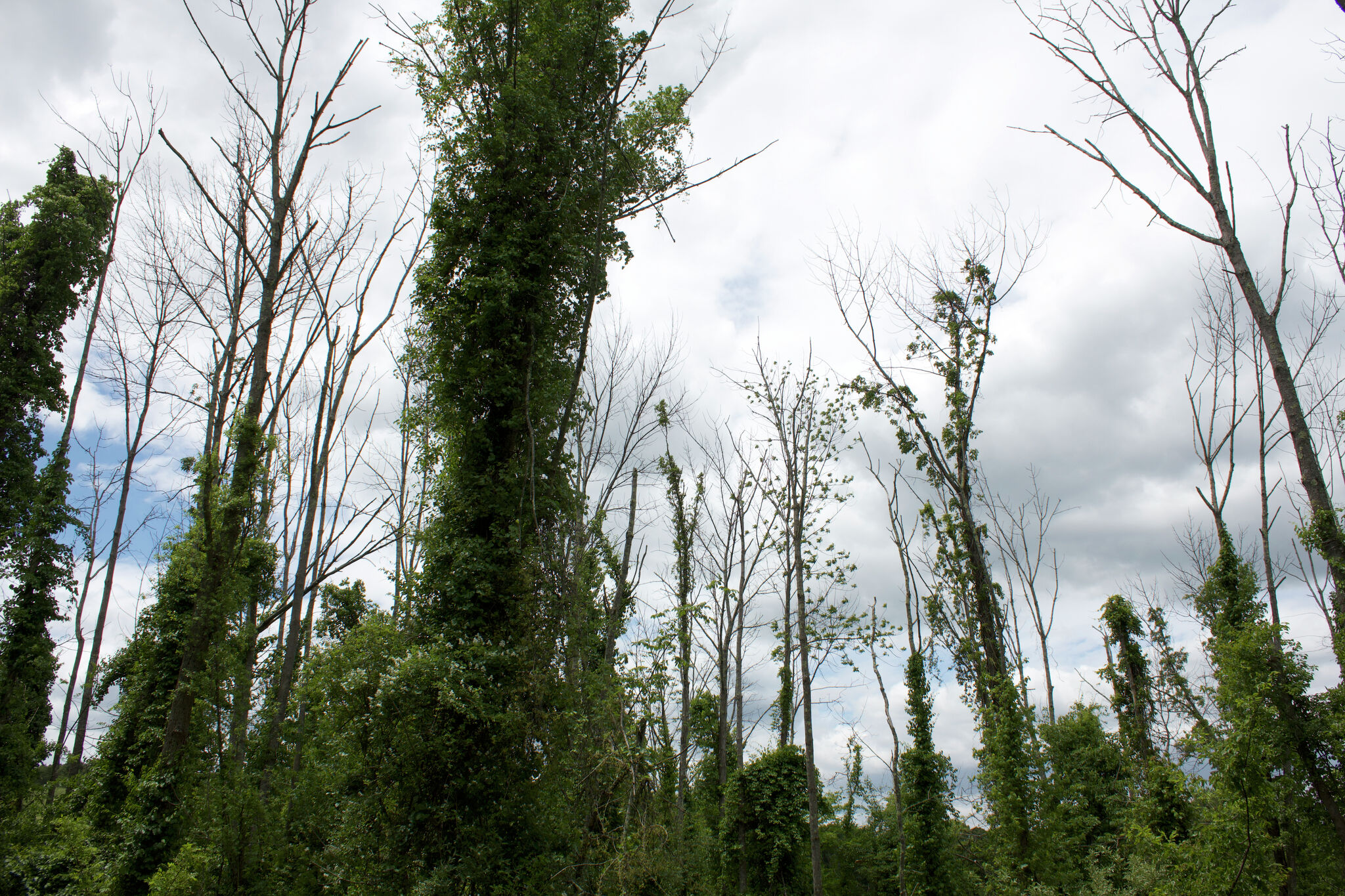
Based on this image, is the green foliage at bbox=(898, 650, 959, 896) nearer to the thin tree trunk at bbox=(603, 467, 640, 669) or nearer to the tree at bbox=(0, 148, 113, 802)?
the thin tree trunk at bbox=(603, 467, 640, 669)

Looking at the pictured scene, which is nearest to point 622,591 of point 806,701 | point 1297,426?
point 806,701

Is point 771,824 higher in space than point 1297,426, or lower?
lower

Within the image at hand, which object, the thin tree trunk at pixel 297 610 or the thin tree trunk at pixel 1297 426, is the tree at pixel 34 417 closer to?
the thin tree trunk at pixel 297 610

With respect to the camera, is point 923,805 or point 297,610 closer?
point 297,610

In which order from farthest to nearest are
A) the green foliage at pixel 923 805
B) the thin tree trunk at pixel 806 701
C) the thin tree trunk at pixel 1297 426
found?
the green foliage at pixel 923 805 → the thin tree trunk at pixel 806 701 → the thin tree trunk at pixel 1297 426

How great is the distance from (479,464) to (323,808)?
14.5 ft

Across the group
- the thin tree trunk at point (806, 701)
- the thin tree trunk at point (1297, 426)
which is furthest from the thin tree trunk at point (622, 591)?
the thin tree trunk at point (1297, 426)

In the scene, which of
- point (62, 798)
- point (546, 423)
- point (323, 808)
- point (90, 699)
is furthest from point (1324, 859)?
point (90, 699)

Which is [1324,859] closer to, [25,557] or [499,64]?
[499,64]

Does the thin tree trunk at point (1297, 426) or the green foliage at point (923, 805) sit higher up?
the thin tree trunk at point (1297, 426)

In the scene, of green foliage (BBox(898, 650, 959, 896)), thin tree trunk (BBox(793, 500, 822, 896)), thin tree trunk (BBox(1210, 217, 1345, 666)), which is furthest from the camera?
green foliage (BBox(898, 650, 959, 896))

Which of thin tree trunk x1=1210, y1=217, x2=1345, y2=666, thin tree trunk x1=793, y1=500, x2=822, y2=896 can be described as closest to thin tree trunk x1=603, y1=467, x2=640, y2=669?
thin tree trunk x1=793, y1=500, x2=822, y2=896

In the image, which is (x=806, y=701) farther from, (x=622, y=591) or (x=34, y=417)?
(x=34, y=417)

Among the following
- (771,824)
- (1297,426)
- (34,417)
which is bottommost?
(771,824)
